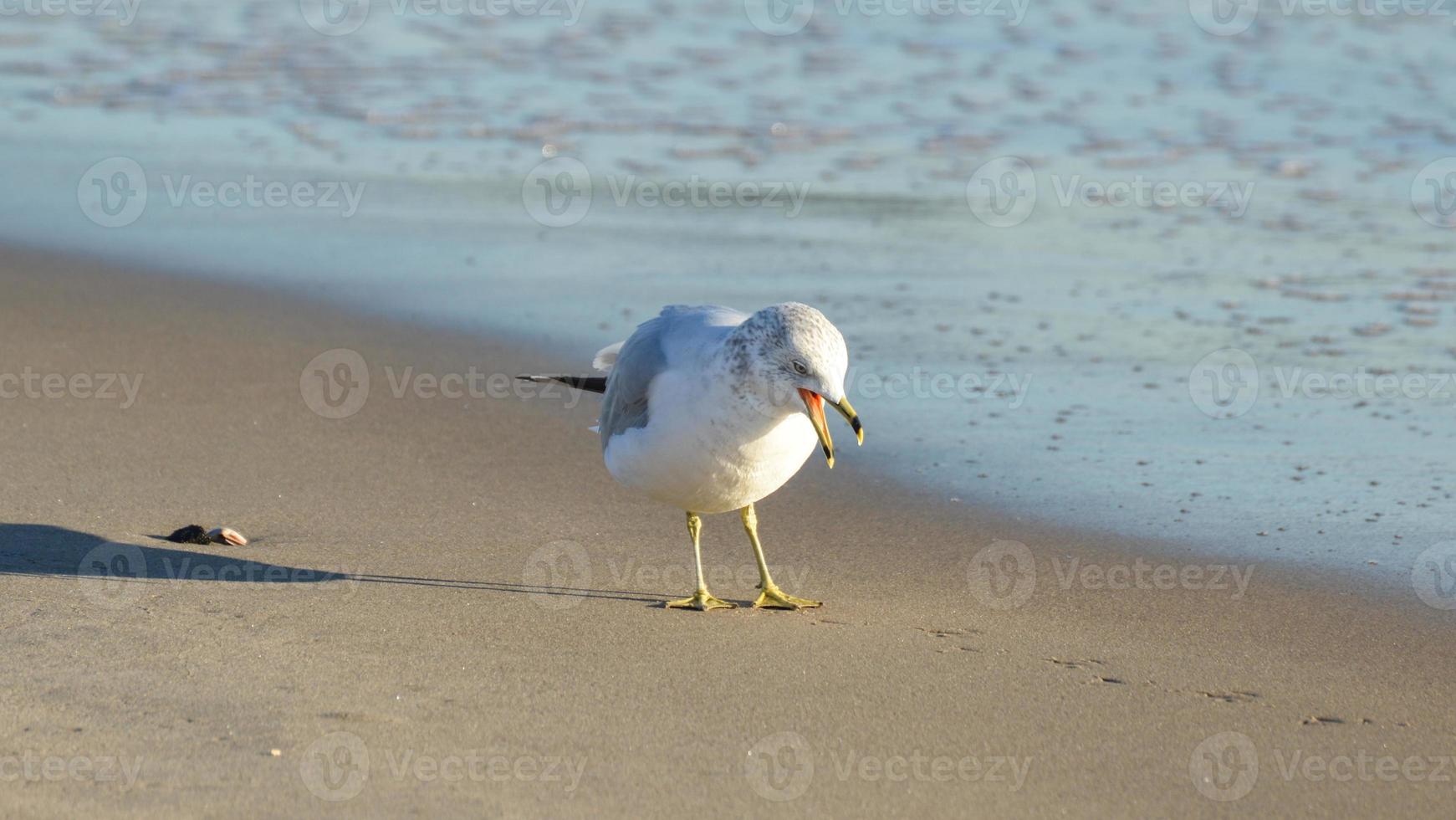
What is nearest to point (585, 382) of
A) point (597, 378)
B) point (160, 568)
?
point (597, 378)

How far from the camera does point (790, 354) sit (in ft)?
14.4

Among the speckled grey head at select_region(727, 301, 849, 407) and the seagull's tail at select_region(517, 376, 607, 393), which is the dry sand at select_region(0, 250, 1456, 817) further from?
the speckled grey head at select_region(727, 301, 849, 407)

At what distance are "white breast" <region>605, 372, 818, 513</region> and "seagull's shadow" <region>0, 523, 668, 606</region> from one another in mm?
457

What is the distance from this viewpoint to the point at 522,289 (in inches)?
350

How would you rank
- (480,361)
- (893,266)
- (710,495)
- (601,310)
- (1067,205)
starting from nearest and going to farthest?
(710,495) < (480,361) < (601,310) < (893,266) < (1067,205)

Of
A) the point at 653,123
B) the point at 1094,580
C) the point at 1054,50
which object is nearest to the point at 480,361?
the point at 1094,580

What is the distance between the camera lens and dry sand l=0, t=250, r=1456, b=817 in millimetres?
3760

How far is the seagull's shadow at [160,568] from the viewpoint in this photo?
16.3ft

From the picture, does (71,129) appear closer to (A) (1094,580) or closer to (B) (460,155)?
(B) (460,155)

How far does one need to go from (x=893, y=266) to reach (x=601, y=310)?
1.77m

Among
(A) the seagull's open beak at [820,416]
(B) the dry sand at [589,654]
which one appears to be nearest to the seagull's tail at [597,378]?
(B) the dry sand at [589,654]

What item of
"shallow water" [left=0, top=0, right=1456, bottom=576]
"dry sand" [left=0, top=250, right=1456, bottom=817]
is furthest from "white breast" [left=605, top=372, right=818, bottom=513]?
"shallow water" [left=0, top=0, right=1456, bottom=576]

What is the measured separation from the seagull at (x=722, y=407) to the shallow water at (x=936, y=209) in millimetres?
1483

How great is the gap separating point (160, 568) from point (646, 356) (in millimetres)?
1579
